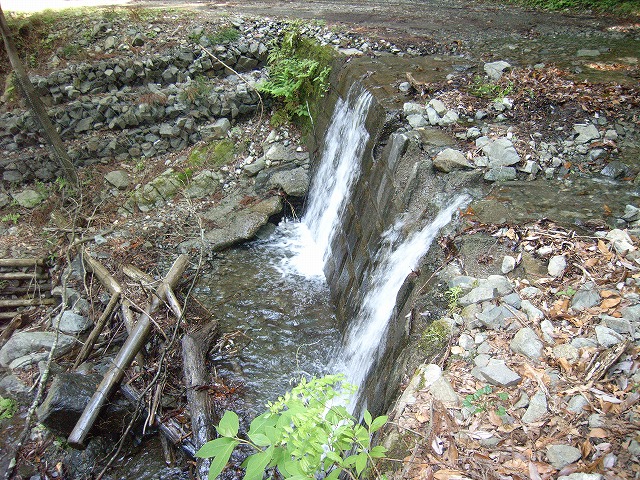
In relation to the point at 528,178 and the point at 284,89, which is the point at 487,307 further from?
the point at 284,89

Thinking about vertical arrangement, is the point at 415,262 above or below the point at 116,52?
below

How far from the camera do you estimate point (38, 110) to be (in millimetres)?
7578

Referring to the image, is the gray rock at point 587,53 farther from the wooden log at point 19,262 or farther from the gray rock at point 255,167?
the wooden log at point 19,262

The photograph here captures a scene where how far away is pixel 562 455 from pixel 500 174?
2.96 m

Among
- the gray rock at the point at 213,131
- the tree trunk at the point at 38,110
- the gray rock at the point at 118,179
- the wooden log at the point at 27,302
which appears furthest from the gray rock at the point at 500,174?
the tree trunk at the point at 38,110

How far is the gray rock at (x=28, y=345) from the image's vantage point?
5.53 metres

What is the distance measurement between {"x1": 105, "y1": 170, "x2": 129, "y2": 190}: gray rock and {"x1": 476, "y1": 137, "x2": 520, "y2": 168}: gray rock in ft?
21.5

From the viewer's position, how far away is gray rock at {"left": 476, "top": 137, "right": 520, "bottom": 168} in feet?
15.0

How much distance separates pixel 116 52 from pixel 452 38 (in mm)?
6622

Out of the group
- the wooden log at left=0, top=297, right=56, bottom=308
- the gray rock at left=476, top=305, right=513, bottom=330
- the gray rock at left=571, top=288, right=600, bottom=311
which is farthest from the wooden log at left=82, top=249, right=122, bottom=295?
the gray rock at left=571, top=288, right=600, bottom=311

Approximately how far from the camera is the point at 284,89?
849 centimetres

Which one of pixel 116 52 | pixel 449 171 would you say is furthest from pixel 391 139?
pixel 116 52

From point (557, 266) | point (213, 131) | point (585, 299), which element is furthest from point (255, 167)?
point (585, 299)

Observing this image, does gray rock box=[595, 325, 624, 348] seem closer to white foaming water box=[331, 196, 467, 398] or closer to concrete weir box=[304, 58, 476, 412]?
concrete weir box=[304, 58, 476, 412]
